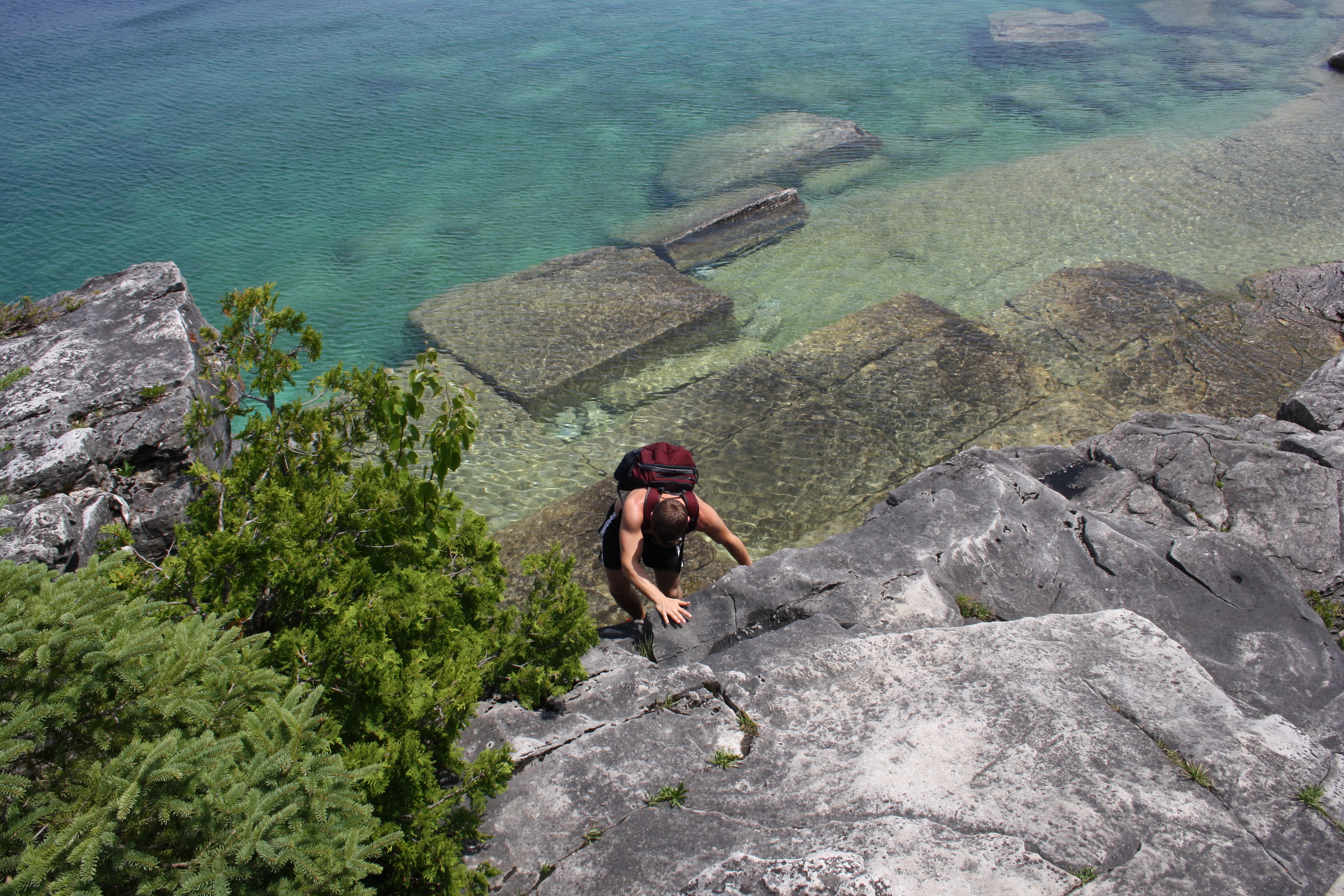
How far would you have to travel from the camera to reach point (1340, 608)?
491 cm

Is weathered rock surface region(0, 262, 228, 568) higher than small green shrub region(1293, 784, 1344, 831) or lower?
higher

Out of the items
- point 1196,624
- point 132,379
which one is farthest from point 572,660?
point 1196,624

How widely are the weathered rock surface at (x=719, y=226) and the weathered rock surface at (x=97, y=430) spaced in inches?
262

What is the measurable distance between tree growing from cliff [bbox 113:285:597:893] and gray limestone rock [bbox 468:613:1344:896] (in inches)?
10.4

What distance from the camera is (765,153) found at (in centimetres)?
1340

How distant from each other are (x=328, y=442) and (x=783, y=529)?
3.62 metres

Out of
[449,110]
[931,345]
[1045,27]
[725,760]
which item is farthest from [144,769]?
[1045,27]

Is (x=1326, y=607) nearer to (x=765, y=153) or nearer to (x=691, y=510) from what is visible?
(x=691, y=510)

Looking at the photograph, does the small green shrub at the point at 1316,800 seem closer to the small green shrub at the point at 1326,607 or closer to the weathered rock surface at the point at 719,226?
the small green shrub at the point at 1326,607

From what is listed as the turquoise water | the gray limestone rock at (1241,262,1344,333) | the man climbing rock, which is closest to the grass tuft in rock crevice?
the man climbing rock

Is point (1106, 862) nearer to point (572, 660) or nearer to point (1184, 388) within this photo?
point (572, 660)

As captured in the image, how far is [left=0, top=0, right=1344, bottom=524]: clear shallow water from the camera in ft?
32.6

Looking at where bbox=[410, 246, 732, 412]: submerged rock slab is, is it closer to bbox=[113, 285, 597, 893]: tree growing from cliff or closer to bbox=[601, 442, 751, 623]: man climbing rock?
bbox=[601, 442, 751, 623]: man climbing rock

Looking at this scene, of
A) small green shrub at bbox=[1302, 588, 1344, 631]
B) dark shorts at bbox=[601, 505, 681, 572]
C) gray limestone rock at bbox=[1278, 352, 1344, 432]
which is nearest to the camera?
dark shorts at bbox=[601, 505, 681, 572]
